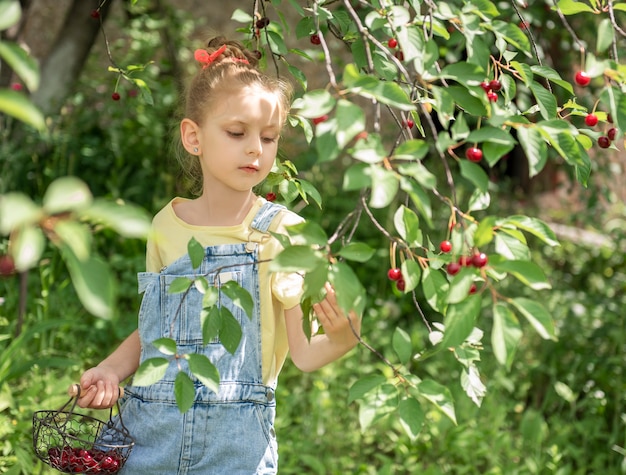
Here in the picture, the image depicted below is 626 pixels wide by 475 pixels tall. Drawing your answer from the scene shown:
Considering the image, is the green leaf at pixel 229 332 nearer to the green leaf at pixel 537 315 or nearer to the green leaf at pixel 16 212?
the green leaf at pixel 537 315

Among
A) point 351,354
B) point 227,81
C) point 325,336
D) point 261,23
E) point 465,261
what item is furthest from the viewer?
point 351,354

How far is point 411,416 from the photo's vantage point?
4.00 feet

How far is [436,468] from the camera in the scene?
2.79 meters

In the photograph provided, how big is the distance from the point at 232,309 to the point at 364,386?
50cm

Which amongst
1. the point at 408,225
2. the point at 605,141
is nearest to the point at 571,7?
the point at 605,141

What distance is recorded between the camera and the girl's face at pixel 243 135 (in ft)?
5.47

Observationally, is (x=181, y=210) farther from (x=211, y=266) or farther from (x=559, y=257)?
(x=559, y=257)

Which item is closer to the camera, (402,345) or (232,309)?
(402,345)

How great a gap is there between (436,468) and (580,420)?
35.6 inches

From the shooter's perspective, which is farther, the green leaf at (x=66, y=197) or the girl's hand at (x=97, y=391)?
A: the girl's hand at (x=97, y=391)

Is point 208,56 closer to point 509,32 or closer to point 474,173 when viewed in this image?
point 509,32

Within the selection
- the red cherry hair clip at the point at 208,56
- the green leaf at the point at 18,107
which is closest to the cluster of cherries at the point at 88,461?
the red cherry hair clip at the point at 208,56

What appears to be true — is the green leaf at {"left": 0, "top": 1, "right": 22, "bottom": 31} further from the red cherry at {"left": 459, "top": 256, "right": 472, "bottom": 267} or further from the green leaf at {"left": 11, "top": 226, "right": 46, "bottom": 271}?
the red cherry at {"left": 459, "top": 256, "right": 472, "bottom": 267}

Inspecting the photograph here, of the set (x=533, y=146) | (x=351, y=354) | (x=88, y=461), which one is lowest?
(x=351, y=354)
